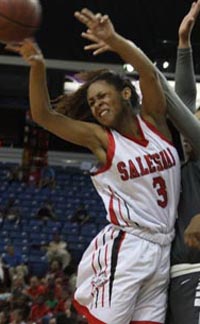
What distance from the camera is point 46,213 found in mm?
13984

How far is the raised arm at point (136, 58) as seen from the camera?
8.55 ft

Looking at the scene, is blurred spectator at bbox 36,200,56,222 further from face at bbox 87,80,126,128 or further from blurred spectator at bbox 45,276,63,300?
face at bbox 87,80,126,128

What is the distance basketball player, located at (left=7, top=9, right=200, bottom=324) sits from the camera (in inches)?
104

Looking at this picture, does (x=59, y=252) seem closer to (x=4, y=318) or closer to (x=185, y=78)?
(x=4, y=318)

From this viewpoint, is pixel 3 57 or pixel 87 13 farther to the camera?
pixel 3 57

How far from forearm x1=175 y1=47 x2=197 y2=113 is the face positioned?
340mm

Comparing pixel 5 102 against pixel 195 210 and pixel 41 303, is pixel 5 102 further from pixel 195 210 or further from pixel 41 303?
pixel 195 210

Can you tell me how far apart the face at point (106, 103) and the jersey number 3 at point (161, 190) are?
10.6 inches

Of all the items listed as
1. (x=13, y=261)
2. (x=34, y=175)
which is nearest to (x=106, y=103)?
(x=13, y=261)

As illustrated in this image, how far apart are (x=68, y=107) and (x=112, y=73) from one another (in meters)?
0.23

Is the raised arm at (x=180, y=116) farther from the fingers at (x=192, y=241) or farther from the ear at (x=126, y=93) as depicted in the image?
the fingers at (x=192, y=241)

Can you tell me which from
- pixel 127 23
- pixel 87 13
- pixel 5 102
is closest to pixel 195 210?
pixel 87 13

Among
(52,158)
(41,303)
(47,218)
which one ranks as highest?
(52,158)

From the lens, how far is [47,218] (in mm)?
13875
